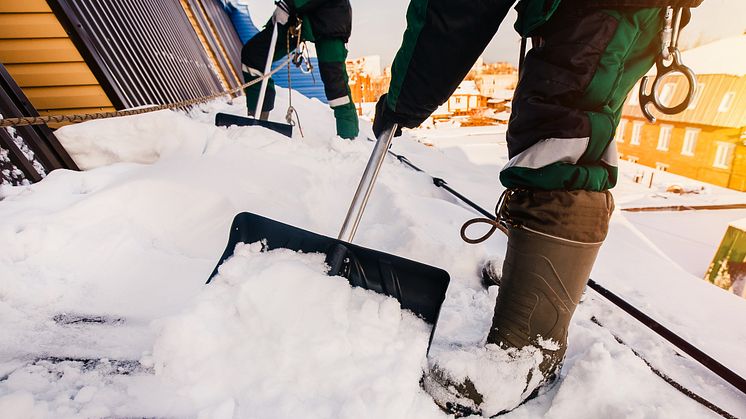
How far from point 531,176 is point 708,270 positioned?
6.79 meters

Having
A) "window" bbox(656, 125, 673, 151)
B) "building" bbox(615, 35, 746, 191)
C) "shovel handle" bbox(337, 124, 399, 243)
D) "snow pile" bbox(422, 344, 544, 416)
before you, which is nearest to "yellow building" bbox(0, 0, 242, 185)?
"shovel handle" bbox(337, 124, 399, 243)

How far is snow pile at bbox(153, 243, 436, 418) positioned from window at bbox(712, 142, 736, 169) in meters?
19.8

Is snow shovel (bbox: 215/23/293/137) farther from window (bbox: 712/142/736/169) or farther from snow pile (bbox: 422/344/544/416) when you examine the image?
window (bbox: 712/142/736/169)

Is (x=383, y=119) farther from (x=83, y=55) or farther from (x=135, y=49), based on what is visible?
(x=135, y=49)

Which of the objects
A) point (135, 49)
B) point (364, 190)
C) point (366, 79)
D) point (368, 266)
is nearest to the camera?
point (368, 266)

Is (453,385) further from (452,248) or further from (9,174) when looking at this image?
(9,174)

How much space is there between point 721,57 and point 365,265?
821 inches

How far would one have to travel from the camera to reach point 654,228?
611 cm

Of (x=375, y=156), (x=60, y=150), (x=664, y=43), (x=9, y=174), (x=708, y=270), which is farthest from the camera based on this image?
(x=708, y=270)

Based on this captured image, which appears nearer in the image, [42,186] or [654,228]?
[42,186]

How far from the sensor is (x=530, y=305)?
30.6 inches

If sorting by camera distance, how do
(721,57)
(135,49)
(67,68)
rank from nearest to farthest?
(67,68) → (135,49) → (721,57)

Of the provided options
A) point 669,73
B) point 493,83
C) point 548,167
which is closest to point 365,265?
point 548,167

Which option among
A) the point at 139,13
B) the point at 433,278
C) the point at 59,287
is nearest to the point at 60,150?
the point at 59,287
